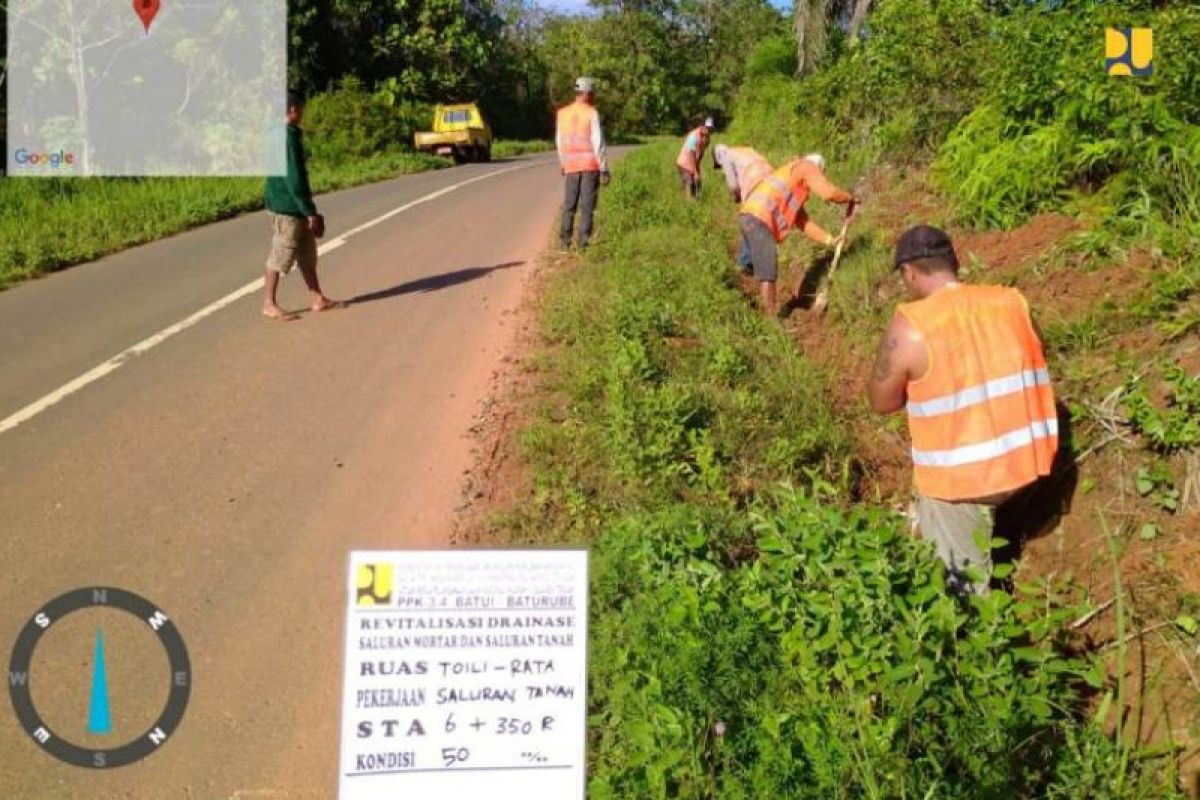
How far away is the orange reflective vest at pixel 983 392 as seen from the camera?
11.6ft

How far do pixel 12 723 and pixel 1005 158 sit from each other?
21.3ft

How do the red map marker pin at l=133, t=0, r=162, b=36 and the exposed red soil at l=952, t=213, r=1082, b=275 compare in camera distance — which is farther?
the red map marker pin at l=133, t=0, r=162, b=36

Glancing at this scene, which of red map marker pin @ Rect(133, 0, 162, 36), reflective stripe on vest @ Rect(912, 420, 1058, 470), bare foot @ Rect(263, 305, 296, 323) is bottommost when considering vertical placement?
reflective stripe on vest @ Rect(912, 420, 1058, 470)

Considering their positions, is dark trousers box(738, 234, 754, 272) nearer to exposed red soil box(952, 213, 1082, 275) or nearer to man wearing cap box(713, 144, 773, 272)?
man wearing cap box(713, 144, 773, 272)

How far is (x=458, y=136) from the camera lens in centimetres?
2986

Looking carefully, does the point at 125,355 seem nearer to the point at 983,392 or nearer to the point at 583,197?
the point at 583,197

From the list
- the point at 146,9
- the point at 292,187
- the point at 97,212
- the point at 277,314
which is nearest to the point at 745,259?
the point at 292,187

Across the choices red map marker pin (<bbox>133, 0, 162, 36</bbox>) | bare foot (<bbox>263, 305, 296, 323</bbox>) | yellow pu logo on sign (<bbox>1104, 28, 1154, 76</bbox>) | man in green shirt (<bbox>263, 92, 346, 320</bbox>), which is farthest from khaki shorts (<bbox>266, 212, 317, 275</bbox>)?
red map marker pin (<bbox>133, 0, 162, 36</bbox>)

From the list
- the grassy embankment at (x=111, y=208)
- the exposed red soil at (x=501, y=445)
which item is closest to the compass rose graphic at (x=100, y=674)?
the exposed red soil at (x=501, y=445)

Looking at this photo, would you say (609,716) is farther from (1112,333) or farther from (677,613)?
(1112,333)

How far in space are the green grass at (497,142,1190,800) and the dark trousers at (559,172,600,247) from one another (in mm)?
4999

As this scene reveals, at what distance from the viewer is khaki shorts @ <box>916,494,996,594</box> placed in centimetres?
366

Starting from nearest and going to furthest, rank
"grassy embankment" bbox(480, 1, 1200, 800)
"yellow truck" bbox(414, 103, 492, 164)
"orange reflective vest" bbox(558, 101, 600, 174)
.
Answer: "grassy embankment" bbox(480, 1, 1200, 800) → "orange reflective vest" bbox(558, 101, 600, 174) → "yellow truck" bbox(414, 103, 492, 164)

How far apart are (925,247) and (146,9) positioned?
89.9 ft
